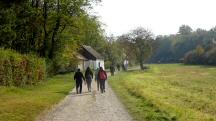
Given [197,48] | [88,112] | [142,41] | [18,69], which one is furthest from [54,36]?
[197,48]

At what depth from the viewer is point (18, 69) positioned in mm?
35531

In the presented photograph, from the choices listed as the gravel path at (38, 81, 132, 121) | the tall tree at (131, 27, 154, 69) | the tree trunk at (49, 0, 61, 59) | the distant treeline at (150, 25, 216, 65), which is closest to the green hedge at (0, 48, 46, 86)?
the gravel path at (38, 81, 132, 121)

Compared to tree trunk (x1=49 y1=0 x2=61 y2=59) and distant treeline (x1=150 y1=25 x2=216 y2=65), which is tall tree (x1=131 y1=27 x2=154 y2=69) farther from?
tree trunk (x1=49 y1=0 x2=61 y2=59)

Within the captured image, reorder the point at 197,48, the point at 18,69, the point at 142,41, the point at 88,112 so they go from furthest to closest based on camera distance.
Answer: the point at 197,48 < the point at 142,41 < the point at 18,69 < the point at 88,112

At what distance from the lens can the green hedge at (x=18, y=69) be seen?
3247cm

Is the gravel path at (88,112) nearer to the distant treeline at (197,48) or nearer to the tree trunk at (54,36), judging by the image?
the tree trunk at (54,36)

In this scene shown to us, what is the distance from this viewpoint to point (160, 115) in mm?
18688

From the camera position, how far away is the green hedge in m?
32.5

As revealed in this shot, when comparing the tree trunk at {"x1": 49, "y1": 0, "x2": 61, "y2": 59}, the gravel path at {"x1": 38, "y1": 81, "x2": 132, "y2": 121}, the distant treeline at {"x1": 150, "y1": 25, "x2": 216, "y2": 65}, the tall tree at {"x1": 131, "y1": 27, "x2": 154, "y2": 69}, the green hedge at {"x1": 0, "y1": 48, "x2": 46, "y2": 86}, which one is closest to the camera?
the gravel path at {"x1": 38, "y1": 81, "x2": 132, "y2": 121}

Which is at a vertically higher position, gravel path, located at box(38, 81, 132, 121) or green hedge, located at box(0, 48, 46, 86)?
green hedge, located at box(0, 48, 46, 86)

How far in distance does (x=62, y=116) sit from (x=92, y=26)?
139ft

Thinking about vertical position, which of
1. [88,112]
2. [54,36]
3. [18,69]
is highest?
[54,36]

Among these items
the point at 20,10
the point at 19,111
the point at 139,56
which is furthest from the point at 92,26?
the point at 139,56

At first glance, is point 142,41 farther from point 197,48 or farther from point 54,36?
point 54,36
